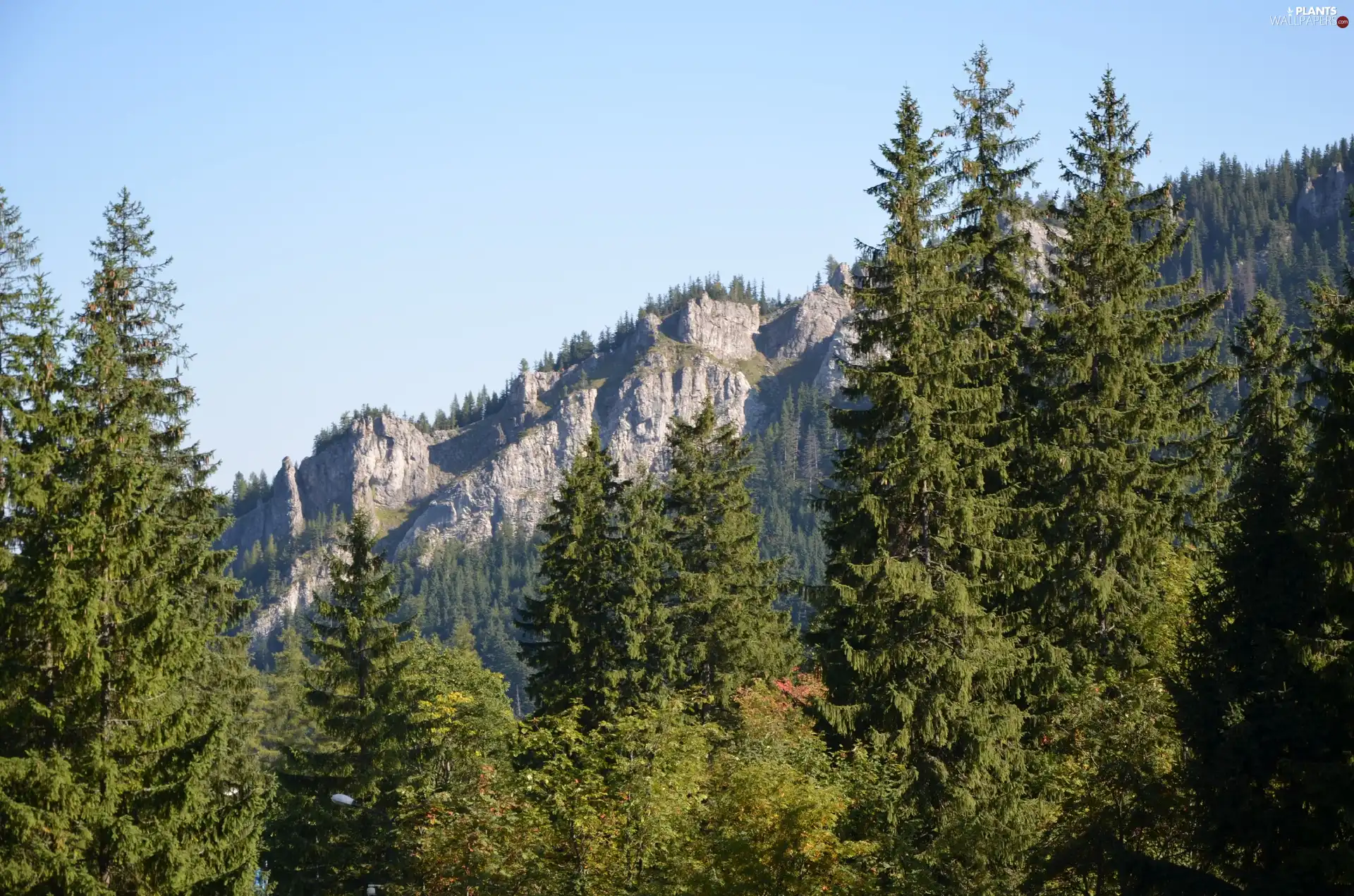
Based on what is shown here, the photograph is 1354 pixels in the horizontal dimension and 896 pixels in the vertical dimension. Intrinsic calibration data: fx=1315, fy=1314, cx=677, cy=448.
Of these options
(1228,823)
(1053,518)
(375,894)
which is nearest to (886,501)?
(1053,518)

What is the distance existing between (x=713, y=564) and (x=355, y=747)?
12223 mm

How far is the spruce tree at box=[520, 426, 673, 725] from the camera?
34.5 metres

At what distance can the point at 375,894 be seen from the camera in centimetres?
3094

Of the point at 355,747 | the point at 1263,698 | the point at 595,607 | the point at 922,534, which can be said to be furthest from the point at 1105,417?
the point at 355,747

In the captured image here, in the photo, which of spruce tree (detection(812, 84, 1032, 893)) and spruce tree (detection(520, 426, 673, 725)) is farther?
spruce tree (detection(520, 426, 673, 725))

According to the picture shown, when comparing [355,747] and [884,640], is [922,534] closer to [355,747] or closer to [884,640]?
[884,640]

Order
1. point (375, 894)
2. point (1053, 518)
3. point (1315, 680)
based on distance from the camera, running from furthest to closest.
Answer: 1. point (375, 894)
2. point (1053, 518)
3. point (1315, 680)

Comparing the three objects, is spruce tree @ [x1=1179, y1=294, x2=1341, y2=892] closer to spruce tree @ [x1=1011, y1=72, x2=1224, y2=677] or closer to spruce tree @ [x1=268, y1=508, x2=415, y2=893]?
spruce tree @ [x1=1011, y1=72, x2=1224, y2=677]

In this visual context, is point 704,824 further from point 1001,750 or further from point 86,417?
point 86,417

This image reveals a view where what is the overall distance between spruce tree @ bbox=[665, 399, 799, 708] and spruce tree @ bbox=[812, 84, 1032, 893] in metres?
12.6

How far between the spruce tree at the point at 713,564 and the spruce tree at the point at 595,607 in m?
1.73

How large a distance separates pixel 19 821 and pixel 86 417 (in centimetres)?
662

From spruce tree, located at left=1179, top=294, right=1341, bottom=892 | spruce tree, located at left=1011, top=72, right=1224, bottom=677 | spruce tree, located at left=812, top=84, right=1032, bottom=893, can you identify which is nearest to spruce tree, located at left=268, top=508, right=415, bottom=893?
spruce tree, located at left=812, top=84, right=1032, bottom=893

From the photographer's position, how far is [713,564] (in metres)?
39.3
